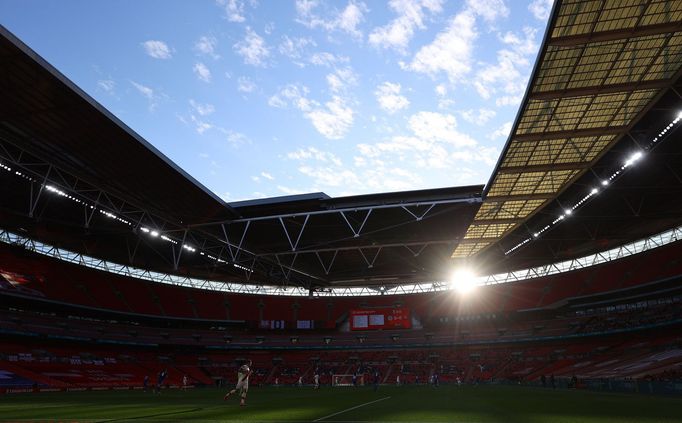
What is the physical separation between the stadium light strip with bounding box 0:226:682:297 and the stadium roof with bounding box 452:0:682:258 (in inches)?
1122

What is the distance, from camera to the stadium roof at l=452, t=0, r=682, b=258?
1777 cm

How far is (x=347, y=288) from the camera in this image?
74000 millimetres

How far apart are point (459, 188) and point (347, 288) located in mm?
43949

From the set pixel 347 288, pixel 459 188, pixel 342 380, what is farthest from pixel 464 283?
pixel 459 188

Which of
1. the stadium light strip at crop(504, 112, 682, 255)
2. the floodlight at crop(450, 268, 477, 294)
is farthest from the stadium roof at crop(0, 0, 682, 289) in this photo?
the floodlight at crop(450, 268, 477, 294)

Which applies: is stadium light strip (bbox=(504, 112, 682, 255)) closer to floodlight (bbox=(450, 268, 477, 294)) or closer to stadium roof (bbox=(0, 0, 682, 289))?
stadium roof (bbox=(0, 0, 682, 289))

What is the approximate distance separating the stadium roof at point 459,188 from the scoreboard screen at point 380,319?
11.8 meters

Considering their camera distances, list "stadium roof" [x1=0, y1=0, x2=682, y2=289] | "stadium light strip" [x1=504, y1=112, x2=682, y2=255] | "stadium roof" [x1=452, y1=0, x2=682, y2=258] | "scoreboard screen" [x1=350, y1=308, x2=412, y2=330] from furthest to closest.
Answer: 1. "scoreboard screen" [x1=350, y1=308, x2=412, y2=330]
2. "stadium light strip" [x1=504, y1=112, x2=682, y2=255]
3. "stadium roof" [x1=0, y1=0, x2=682, y2=289]
4. "stadium roof" [x1=452, y1=0, x2=682, y2=258]

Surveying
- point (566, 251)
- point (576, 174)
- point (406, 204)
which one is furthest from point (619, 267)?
point (406, 204)

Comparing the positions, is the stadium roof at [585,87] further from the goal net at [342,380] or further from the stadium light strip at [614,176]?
the goal net at [342,380]

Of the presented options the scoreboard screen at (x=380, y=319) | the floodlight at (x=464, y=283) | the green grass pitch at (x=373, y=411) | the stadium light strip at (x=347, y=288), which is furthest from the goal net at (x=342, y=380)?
the green grass pitch at (x=373, y=411)

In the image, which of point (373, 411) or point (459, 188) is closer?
point (373, 411)

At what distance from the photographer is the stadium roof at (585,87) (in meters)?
17.8

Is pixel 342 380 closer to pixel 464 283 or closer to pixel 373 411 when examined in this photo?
pixel 464 283
